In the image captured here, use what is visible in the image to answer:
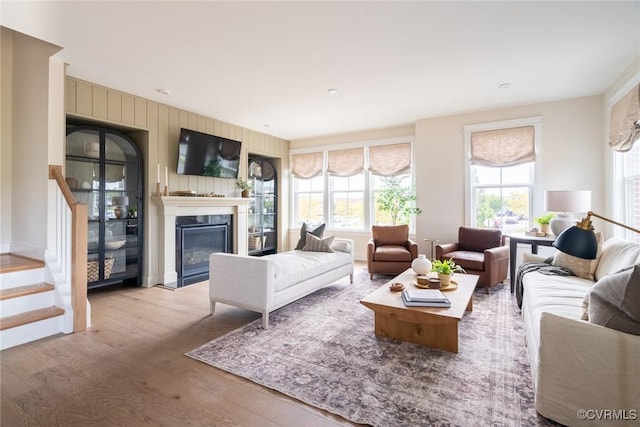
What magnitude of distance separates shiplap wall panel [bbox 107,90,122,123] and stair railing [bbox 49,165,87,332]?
1326 mm

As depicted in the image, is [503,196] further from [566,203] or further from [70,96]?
[70,96]

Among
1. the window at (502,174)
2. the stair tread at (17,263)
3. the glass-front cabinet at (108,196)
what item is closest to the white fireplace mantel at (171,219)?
the glass-front cabinet at (108,196)

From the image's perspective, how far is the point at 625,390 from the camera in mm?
1467

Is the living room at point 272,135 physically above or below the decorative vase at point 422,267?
above

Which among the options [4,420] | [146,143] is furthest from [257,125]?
[4,420]

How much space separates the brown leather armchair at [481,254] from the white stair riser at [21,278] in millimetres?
4552

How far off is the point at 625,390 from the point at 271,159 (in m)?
6.30

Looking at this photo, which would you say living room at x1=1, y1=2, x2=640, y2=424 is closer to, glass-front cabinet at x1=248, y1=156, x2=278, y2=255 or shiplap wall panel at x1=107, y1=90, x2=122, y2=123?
shiplap wall panel at x1=107, y1=90, x2=122, y2=123

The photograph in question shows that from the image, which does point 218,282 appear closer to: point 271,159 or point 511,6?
point 511,6

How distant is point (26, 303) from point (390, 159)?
536 centimetres

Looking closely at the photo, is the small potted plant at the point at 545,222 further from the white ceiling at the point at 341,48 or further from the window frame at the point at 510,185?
the white ceiling at the point at 341,48

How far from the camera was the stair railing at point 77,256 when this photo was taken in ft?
9.18

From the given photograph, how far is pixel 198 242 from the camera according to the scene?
4.90 meters

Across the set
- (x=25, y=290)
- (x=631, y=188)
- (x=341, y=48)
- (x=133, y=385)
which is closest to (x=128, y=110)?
(x=25, y=290)
